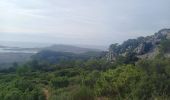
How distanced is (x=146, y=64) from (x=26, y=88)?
836 centimetres

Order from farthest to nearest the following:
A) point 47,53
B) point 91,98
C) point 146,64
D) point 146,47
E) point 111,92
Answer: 1. point 47,53
2. point 146,47
3. point 146,64
4. point 111,92
5. point 91,98

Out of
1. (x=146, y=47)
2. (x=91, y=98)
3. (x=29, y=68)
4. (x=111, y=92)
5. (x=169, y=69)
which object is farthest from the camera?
(x=146, y=47)

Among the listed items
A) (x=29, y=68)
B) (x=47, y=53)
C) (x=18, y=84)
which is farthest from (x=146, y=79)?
(x=47, y=53)

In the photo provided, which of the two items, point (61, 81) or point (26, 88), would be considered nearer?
point (26, 88)

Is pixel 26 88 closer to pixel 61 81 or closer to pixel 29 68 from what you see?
pixel 61 81

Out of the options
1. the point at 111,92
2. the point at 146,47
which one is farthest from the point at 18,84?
the point at 146,47

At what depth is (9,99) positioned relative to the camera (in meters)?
16.5

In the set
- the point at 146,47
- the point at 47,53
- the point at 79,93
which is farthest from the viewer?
the point at 47,53

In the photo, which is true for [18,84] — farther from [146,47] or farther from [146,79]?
[146,47]

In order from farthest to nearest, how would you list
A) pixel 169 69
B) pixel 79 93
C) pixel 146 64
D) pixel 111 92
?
pixel 146 64
pixel 169 69
pixel 111 92
pixel 79 93

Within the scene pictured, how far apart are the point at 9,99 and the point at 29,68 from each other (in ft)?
93.8

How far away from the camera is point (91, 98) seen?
44.0 ft

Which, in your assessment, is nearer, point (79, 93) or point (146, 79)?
point (79, 93)

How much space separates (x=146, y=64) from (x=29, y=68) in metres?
24.7
